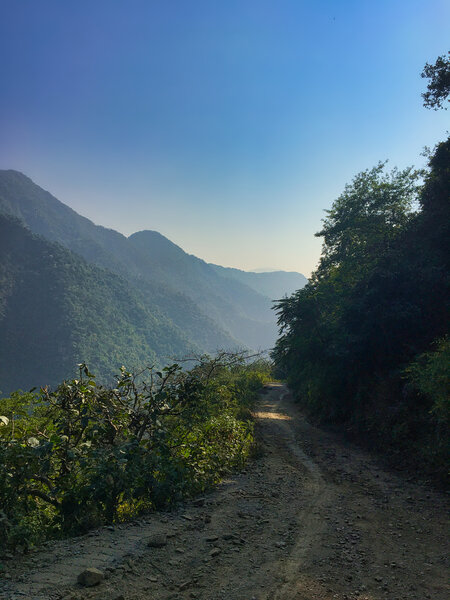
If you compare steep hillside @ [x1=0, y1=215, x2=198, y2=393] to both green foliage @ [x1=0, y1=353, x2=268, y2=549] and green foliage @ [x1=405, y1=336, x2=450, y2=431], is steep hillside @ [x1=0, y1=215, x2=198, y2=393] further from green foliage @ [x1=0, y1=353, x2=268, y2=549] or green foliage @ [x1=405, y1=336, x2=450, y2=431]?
green foliage @ [x1=405, y1=336, x2=450, y2=431]

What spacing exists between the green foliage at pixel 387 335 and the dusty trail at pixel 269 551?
2776 mm

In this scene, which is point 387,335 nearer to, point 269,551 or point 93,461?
point 269,551

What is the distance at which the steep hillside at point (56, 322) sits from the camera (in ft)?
428

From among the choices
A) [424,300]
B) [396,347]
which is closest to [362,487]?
[396,347]

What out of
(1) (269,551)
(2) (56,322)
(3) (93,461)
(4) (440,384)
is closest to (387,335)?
(4) (440,384)

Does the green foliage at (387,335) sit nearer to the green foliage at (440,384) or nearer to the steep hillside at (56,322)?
the green foliage at (440,384)

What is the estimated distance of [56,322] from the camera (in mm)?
146875

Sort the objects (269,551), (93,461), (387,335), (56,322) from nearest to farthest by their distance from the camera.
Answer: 1. (269,551)
2. (93,461)
3. (387,335)
4. (56,322)

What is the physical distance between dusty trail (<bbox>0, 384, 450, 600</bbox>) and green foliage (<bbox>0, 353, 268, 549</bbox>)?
37cm

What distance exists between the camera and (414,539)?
5.16 m

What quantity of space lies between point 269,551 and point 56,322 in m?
160

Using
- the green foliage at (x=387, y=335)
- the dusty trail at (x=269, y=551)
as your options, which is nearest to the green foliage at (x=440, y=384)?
the green foliage at (x=387, y=335)

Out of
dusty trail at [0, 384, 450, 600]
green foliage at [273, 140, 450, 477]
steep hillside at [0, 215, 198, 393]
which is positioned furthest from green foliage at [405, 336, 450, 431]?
steep hillside at [0, 215, 198, 393]

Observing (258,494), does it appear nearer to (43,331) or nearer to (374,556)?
(374,556)
